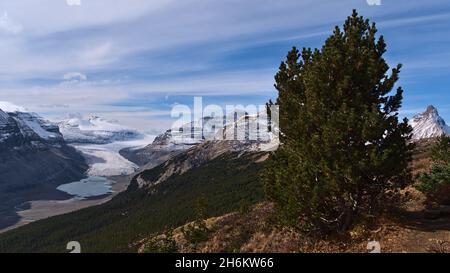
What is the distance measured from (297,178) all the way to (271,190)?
4.02 metres

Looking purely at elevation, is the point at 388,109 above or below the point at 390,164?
above

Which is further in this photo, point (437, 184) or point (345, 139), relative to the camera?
point (437, 184)

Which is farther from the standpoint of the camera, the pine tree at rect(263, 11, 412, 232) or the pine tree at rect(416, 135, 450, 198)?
the pine tree at rect(416, 135, 450, 198)

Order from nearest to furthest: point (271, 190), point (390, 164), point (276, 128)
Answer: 1. point (390, 164)
2. point (271, 190)
3. point (276, 128)

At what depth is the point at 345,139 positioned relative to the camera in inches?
994

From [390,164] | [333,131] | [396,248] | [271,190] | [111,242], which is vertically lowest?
[111,242]

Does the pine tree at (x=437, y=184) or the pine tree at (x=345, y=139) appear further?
the pine tree at (x=437, y=184)

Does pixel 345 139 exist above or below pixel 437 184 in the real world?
above

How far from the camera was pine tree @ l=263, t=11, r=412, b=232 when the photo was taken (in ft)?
80.9

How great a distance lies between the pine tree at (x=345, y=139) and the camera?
80.9 ft
